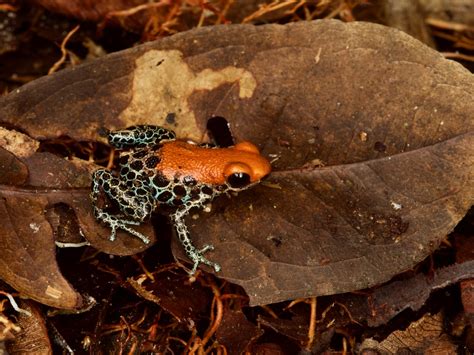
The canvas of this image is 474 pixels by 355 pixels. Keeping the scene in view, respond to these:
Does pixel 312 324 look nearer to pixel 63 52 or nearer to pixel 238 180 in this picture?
pixel 238 180

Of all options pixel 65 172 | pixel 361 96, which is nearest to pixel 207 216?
pixel 65 172

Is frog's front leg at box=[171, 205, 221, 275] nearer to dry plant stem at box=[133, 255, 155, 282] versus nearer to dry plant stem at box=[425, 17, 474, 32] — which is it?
dry plant stem at box=[133, 255, 155, 282]

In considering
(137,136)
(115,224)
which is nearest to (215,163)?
(137,136)

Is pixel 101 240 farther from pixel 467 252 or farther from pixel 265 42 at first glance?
pixel 467 252

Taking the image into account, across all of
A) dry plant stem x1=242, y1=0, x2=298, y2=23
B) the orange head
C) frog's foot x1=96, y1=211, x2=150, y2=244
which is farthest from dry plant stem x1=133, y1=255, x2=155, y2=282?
dry plant stem x1=242, y1=0, x2=298, y2=23

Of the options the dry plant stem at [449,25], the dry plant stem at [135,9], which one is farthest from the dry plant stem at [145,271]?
the dry plant stem at [449,25]

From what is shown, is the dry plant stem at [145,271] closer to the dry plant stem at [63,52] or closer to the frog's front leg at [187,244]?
the frog's front leg at [187,244]
